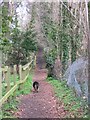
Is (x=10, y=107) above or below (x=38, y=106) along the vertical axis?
above

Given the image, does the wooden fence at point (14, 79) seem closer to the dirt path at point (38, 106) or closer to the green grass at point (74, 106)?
the dirt path at point (38, 106)

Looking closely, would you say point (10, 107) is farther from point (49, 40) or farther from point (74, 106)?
point (49, 40)

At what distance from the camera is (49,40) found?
794 centimetres

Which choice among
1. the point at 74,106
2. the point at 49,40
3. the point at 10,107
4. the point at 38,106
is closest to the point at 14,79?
the point at 38,106

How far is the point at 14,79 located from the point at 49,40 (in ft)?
11.5

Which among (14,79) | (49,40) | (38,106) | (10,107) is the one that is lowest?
(38,106)

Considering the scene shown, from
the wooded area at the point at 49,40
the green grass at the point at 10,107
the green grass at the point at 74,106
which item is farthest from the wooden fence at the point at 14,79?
the green grass at the point at 74,106

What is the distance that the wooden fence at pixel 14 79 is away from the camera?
3896 mm

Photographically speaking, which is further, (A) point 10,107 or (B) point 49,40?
(B) point 49,40

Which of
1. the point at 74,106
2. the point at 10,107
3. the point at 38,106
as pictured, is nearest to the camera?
the point at 10,107

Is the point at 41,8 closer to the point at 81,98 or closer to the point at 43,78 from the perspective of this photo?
the point at 43,78

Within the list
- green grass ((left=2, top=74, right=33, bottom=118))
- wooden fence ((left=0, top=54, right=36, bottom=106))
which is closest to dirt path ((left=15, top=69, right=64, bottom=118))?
green grass ((left=2, top=74, right=33, bottom=118))

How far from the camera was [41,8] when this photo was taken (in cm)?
705

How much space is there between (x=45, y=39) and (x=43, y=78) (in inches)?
34.7
